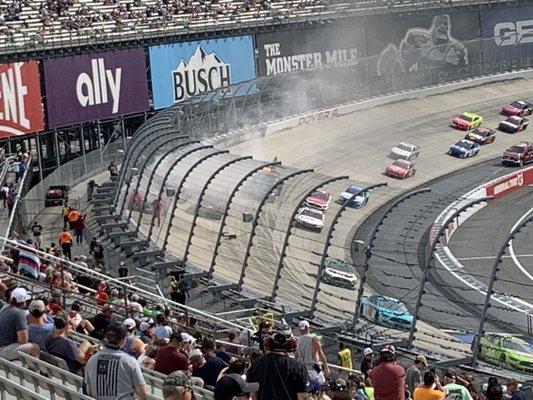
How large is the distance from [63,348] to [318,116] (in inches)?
1982

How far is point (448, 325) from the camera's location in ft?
79.7

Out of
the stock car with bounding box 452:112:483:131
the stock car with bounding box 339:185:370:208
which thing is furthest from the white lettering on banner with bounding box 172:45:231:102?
the stock car with bounding box 339:185:370:208

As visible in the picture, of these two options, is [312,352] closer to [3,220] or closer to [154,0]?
[3,220]

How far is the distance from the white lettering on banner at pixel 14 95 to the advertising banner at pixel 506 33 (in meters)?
31.8

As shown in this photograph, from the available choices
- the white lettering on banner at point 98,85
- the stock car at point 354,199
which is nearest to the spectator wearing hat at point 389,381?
the stock car at point 354,199

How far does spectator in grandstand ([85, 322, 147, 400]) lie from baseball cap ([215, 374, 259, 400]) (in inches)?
38.0

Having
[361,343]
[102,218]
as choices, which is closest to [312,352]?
[361,343]

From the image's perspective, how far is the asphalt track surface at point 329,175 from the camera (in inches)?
1082

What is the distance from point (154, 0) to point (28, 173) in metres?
20.6

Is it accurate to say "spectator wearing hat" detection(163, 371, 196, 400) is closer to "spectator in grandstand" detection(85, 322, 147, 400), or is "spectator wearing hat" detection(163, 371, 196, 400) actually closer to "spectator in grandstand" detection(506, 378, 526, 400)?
"spectator in grandstand" detection(85, 322, 147, 400)

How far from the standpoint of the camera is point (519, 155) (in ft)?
Result: 202

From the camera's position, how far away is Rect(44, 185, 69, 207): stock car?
4019 centimetres

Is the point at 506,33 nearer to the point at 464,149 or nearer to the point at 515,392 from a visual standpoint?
the point at 464,149

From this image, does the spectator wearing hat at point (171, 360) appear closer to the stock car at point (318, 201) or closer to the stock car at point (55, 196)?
the stock car at point (318, 201)
